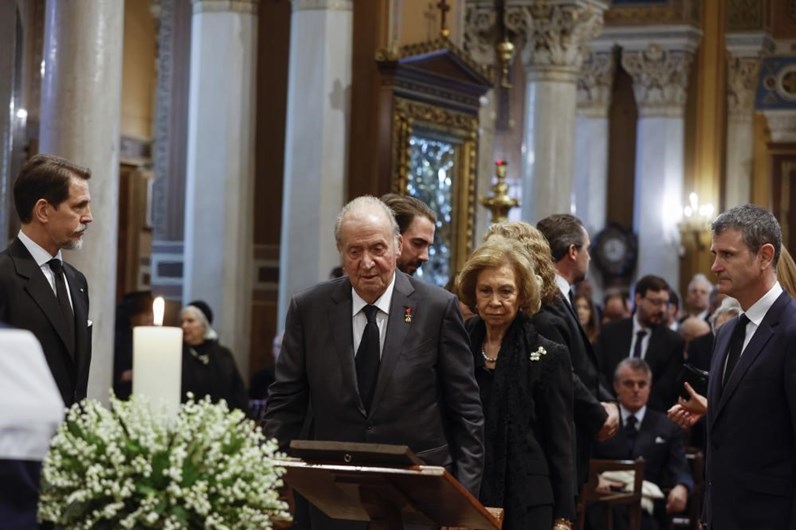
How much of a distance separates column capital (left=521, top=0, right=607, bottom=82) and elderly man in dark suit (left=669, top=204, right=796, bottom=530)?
1050cm

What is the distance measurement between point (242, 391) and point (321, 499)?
636 cm

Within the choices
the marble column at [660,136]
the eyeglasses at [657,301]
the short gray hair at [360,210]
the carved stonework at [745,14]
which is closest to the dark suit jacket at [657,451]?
the eyeglasses at [657,301]

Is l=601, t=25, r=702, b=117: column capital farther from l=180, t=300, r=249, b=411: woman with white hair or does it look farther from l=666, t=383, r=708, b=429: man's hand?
l=666, t=383, r=708, b=429: man's hand

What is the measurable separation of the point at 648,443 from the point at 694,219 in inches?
557

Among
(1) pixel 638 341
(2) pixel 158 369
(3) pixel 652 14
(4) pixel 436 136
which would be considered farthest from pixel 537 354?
(3) pixel 652 14

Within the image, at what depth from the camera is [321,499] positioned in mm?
4488

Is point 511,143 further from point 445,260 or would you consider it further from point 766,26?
point 445,260

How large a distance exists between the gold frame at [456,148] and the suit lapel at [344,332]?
6.67m

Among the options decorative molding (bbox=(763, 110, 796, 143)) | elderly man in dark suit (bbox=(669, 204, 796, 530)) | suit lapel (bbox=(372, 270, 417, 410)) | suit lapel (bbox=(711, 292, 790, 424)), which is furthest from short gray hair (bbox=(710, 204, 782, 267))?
decorative molding (bbox=(763, 110, 796, 143))

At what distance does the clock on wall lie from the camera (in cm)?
2300

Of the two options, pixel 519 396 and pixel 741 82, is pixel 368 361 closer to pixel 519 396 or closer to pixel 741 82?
pixel 519 396

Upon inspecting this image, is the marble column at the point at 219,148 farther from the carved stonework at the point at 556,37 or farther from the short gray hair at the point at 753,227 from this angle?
the short gray hair at the point at 753,227

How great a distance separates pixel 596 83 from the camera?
75.7 feet

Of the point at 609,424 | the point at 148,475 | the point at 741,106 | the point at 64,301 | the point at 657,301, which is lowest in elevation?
the point at 609,424
